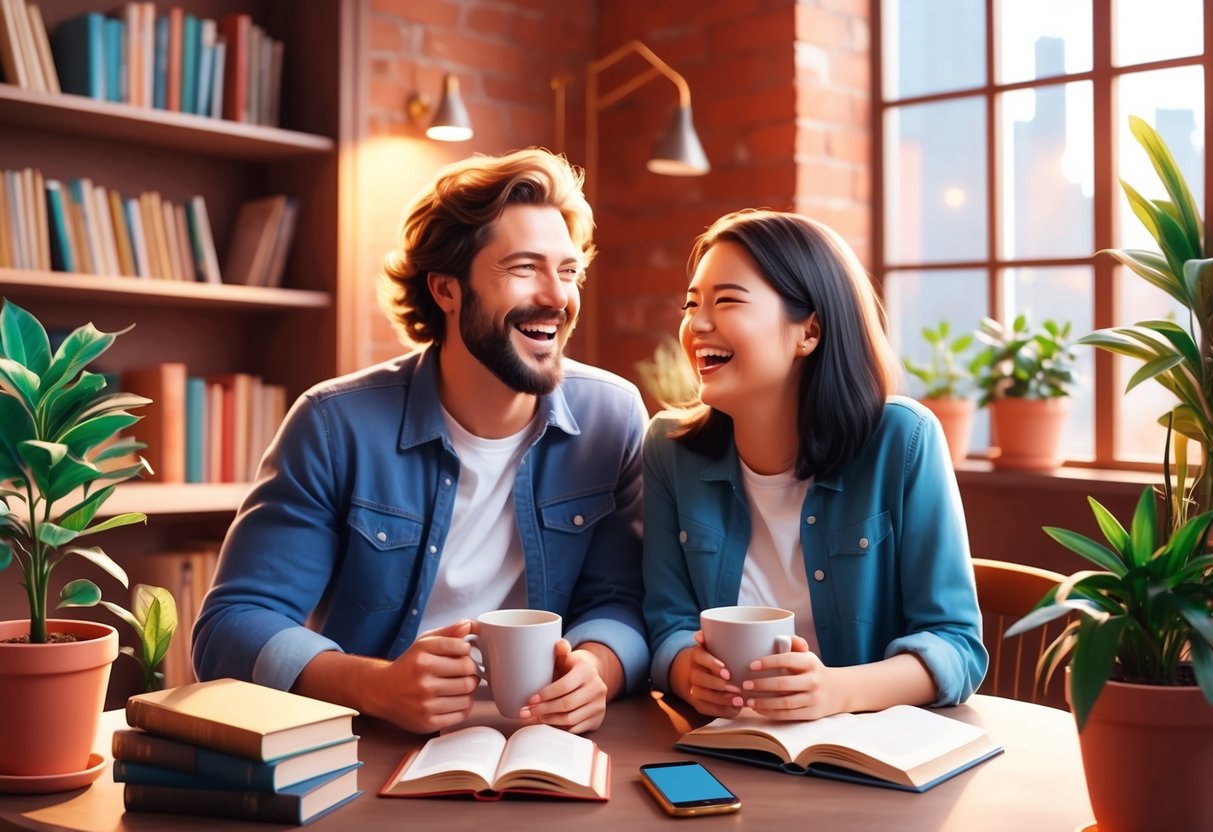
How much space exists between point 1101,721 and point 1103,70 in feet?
7.86

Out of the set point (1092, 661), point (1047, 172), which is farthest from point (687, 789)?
point (1047, 172)

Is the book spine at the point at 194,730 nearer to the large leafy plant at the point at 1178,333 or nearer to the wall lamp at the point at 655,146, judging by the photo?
the large leafy plant at the point at 1178,333

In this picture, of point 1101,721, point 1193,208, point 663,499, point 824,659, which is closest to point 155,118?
point 663,499

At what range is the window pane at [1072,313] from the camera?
296 cm

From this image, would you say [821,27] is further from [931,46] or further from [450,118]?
[450,118]

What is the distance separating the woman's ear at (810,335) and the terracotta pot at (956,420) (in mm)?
1415

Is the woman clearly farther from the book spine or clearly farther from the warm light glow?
the warm light glow

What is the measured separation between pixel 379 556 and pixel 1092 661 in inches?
40.7

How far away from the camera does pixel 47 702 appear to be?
111cm

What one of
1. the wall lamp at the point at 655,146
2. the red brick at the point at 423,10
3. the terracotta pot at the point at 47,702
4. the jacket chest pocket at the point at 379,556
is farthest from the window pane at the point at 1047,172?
the terracotta pot at the point at 47,702

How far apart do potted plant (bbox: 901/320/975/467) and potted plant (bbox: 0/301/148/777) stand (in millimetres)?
2161

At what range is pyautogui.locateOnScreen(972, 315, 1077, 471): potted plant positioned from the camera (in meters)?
2.84

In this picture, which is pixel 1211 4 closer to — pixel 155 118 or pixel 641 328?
pixel 641 328

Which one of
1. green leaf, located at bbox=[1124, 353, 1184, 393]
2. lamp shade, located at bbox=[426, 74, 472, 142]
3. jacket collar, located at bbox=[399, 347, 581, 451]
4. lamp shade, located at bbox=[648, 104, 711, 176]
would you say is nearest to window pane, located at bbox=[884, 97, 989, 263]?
lamp shade, located at bbox=[648, 104, 711, 176]
